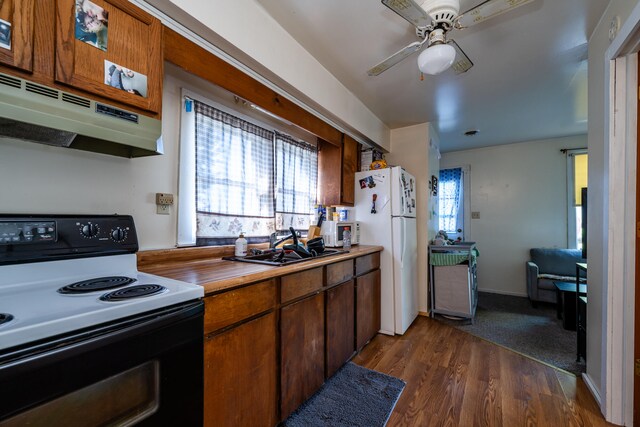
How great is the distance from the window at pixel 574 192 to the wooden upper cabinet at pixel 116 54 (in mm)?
5472

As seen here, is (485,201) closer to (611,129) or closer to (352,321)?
(611,129)

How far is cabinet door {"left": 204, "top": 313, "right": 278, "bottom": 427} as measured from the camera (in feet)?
3.66

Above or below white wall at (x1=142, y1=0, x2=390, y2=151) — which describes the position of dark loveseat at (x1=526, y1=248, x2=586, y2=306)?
below

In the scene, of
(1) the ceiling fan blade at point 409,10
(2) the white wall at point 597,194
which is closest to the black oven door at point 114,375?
(1) the ceiling fan blade at point 409,10

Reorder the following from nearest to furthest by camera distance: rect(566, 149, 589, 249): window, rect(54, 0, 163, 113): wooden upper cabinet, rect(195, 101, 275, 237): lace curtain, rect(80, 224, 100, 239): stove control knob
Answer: rect(54, 0, 163, 113): wooden upper cabinet → rect(80, 224, 100, 239): stove control knob → rect(195, 101, 275, 237): lace curtain → rect(566, 149, 589, 249): window

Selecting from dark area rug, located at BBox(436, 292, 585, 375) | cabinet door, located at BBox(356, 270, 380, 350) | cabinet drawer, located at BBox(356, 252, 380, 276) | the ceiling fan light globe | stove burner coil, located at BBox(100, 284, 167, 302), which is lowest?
dark area rug, located at BBox(436, 292, 585, 375)

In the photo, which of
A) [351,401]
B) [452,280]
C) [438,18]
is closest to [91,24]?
[438,18]

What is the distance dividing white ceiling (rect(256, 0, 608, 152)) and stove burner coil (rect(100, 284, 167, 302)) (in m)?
1.68

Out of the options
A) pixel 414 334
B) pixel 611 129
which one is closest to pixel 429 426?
pixel 414 334

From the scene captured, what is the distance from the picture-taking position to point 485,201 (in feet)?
15.5

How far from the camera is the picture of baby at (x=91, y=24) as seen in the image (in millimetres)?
965

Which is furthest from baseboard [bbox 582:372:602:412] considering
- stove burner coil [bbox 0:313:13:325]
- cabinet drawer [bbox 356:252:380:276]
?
stove burner coil [bbox 0:313:13:325]

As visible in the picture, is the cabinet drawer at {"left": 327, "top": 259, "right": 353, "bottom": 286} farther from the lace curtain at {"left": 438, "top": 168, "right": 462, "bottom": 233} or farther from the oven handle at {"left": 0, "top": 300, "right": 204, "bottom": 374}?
the lace curtain at {"left": 438, "top": 168, "right": 462, "bottom": 233}

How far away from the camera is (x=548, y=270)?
3963 mm
